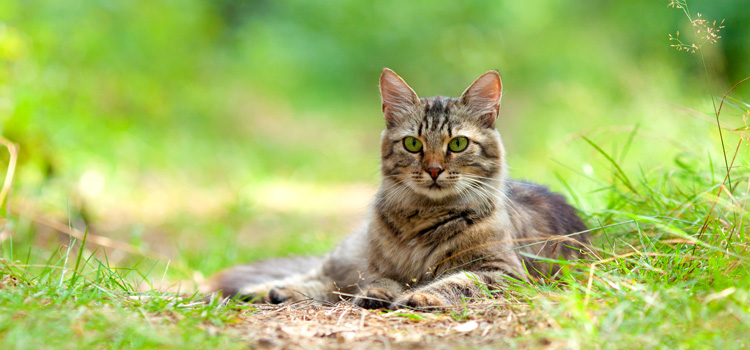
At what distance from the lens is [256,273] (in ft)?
11.5

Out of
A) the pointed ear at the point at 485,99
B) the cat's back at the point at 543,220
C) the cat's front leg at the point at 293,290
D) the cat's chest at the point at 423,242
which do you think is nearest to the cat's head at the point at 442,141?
the pointed ear at the point at 485,99

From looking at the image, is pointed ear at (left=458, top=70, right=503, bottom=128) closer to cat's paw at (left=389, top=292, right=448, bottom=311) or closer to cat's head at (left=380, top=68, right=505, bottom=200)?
cat's head at (left=380, top=68, right=505, bottom=200)

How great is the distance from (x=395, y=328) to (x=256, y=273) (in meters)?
1.54

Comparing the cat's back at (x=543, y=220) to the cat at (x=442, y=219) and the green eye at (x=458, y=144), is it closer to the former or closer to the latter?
the cat at (x=442, y=219)

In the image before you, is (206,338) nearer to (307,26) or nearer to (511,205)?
(511,205)

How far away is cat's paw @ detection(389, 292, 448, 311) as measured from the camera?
2.40 meters

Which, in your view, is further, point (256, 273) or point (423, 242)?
point (256, 273)

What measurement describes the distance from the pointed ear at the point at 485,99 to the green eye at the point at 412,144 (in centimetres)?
34

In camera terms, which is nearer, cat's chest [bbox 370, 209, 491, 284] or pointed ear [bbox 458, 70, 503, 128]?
cat's chest [bbox 370, 209, 491, 284]

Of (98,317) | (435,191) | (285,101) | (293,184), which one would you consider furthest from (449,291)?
(285,101)

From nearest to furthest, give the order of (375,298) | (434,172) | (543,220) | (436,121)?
(375,298)
(434,172)
(436,121)
(543,220)

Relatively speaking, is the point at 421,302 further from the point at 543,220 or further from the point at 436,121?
the point at 543,220

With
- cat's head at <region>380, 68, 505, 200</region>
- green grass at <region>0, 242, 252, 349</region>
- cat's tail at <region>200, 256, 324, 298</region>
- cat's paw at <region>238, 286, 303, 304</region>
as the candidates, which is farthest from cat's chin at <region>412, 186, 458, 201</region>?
cat's tail at <region>200, 256, 324, 298</region>

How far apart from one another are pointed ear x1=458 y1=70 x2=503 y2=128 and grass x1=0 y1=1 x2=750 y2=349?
0.59 m
